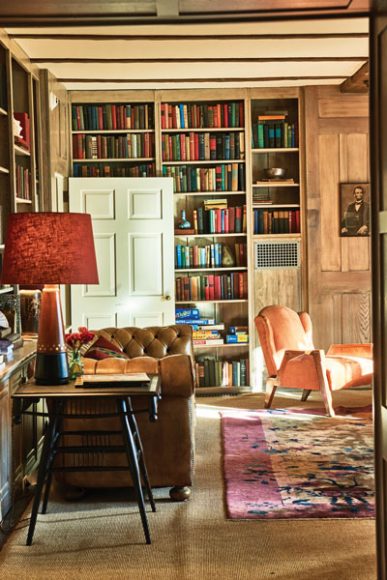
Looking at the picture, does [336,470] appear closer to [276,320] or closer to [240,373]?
[276,320]

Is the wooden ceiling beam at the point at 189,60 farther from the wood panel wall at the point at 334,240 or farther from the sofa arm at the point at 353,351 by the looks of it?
the sofa arm at the point at 353,351

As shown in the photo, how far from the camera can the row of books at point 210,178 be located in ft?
28.2

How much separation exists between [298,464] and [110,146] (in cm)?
413

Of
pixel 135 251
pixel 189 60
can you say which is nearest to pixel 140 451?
pixel 189 60

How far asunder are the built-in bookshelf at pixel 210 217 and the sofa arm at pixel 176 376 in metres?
3.69

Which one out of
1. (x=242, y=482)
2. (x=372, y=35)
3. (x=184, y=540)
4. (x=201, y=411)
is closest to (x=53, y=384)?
(x=184, y=540)

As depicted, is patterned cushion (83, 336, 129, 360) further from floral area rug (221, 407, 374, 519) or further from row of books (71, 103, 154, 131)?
row of books (71, 103, 154, 131)

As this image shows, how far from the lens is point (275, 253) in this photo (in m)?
8.62

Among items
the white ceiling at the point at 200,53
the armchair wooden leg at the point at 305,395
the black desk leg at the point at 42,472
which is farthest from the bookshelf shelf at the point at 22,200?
the armchair wooden leg at the point at 305,395

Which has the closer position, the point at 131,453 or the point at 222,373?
the point at 131,453

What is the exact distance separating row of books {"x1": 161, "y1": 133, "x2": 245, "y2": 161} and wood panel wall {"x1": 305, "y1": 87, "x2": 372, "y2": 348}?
0.71 metres

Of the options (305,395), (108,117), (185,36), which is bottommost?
(305,395)

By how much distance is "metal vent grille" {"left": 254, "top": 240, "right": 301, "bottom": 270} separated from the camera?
8617 mm

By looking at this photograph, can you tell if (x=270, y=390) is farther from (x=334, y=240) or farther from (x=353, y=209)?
(x=353, y=209)
